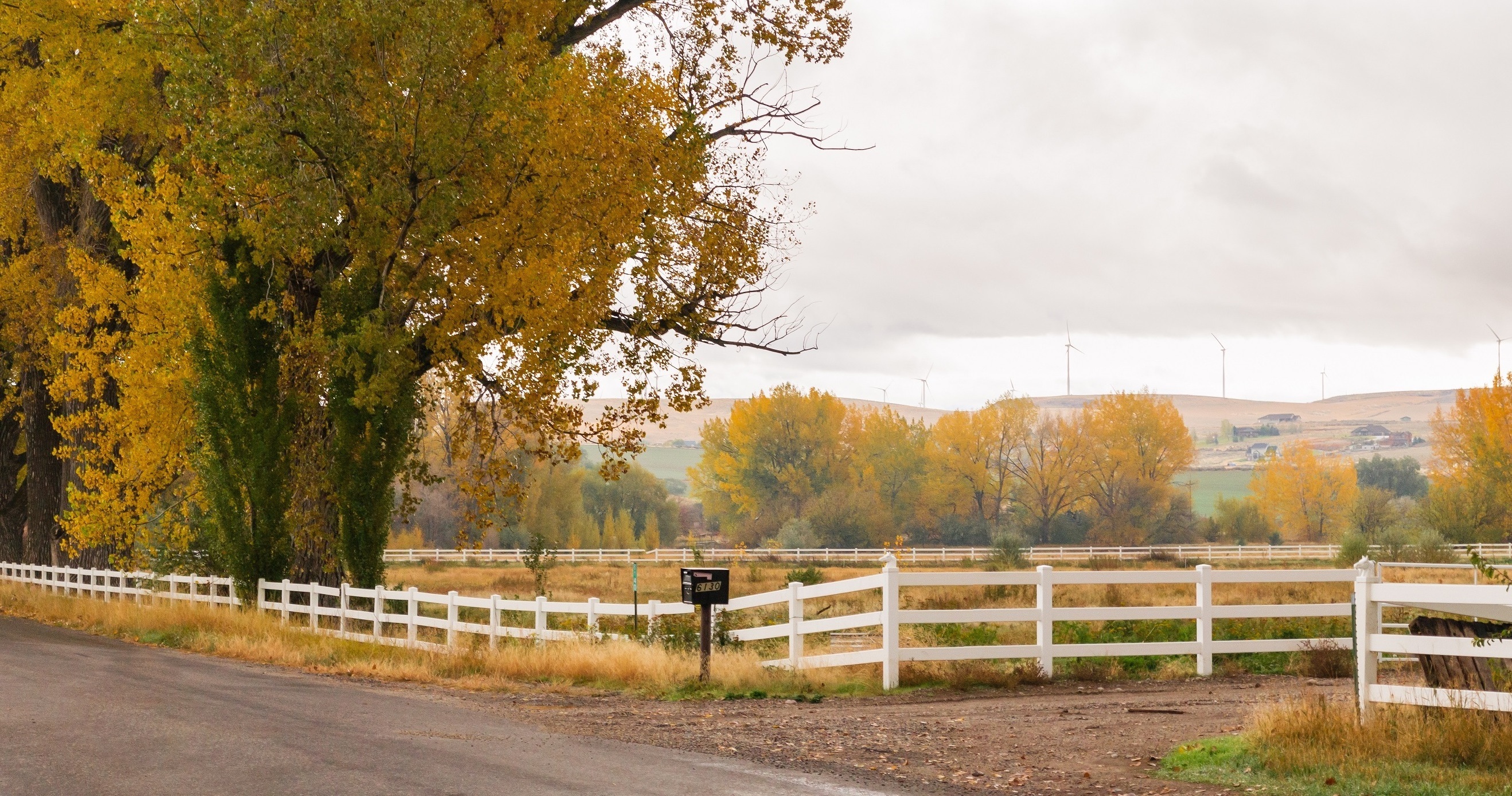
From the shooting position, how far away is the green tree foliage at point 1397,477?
12181 centimetres

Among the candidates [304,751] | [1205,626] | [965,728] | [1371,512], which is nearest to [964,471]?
Result: [1371,512]

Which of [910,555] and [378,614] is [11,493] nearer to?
[378,614]

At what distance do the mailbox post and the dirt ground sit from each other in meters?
1.30

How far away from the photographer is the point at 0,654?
17375 millimetres

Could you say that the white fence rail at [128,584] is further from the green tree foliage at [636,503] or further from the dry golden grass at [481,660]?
the green tree foliage at [636,503]

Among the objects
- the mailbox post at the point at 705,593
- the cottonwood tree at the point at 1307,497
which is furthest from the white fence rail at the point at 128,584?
the cottonwood tree at the point at 1307,497

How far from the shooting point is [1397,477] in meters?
122

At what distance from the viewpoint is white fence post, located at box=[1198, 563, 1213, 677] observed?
611 inches

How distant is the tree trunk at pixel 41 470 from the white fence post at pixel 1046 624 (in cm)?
2768

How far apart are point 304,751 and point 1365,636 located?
25.5 feet

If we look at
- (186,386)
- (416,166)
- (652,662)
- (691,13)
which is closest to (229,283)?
(186,386)

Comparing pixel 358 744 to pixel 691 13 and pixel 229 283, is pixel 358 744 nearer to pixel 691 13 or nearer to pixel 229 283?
pixel 229 283

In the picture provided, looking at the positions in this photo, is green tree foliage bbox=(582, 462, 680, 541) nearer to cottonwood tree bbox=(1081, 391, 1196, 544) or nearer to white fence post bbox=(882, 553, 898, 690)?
cottonwood tree bbox=(1081, 391, 1196, 544)

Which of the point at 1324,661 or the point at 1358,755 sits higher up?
the point at 1358,755
